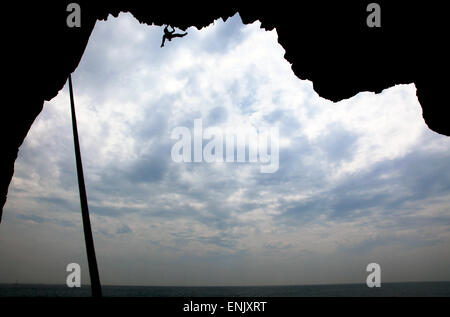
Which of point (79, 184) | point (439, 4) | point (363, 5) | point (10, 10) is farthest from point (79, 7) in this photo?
point (439, 4)

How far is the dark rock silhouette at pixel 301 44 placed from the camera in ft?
18.6

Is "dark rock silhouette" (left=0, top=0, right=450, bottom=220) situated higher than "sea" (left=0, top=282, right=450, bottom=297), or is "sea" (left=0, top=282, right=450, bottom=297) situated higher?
"dark rock silhouette" (left=0, top=0, right=450, bottom=220)

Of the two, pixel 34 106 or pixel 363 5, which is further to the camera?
pixel 363 5

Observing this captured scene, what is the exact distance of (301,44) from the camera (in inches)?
326

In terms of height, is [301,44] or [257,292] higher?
[301,44]

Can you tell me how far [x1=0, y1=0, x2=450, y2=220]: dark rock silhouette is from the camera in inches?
223

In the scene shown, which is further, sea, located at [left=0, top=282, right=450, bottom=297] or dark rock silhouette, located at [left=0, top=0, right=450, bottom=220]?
sea, located at [left=0, top=282, right=450, bottom=297]

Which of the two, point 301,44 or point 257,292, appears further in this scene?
point 257,292

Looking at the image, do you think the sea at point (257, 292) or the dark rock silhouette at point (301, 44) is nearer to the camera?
the dark rock silhouette at point (301, 44)
